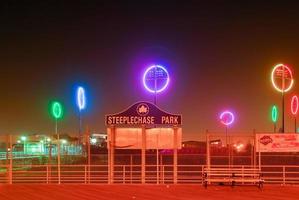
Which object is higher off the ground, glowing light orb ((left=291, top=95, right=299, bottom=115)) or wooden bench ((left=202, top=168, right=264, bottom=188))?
glowing light orb ((left=291, top=95, right=299, bottom=115))

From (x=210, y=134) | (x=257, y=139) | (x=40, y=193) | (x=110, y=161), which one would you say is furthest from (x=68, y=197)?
(x=257, y=139)

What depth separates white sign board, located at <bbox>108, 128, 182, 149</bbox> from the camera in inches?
1080

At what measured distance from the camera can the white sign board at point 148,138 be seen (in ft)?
90.0

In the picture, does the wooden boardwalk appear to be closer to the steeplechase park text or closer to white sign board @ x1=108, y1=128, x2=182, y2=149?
white sign board @ x1=108, y1=128, x2=182, y2=149

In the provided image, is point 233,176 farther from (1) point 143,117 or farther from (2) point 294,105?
(2) point 294,105

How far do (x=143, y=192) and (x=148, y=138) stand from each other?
479 centimetres

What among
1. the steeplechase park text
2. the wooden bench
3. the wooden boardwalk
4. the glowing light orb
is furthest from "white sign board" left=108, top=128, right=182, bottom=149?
the glowing light orb

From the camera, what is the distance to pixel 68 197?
A: 21.3m

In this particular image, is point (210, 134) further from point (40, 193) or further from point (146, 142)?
point (40, 193)

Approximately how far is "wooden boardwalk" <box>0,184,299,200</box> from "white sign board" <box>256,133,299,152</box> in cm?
215

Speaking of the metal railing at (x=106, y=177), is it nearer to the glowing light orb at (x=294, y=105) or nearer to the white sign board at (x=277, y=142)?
the white sign board at (x=277, y=142)

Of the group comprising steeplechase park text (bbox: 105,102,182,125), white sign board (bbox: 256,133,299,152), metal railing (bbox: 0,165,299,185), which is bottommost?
metal railing (bbox: 0,165,299,185)

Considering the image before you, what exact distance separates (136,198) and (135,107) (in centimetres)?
736

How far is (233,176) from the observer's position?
2514 centimetres
